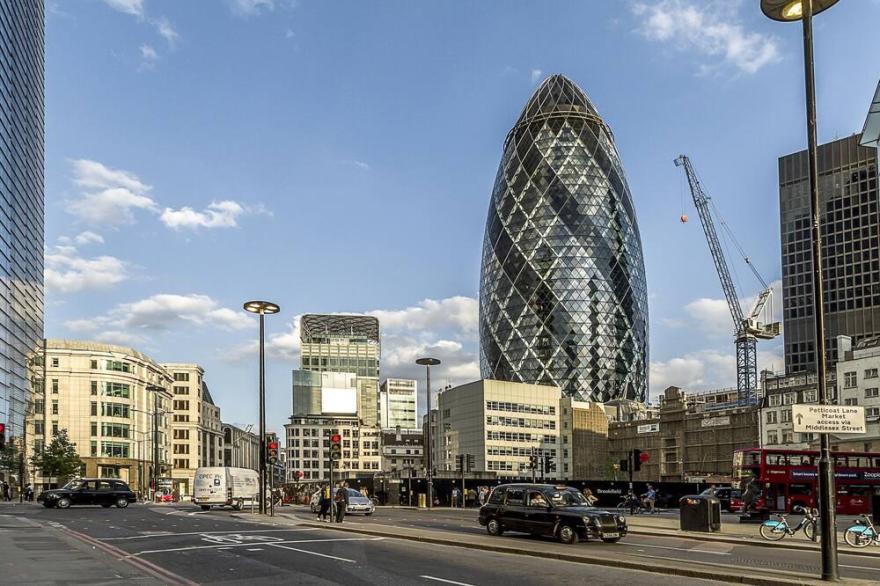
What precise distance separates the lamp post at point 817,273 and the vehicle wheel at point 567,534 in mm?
11037

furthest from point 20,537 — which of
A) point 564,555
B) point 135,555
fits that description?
point 564,555

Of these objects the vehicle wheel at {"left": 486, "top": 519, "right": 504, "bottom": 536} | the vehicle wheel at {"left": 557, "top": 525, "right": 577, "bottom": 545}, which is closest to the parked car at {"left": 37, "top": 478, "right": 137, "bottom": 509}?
the vehicle wheel at {"left": 486, "top": 519, "right": 504, "bottom": 536}

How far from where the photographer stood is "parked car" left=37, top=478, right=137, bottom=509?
52938mm

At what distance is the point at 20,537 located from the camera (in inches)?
1113

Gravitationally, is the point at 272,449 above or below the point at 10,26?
below

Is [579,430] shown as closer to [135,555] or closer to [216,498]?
[216,498]

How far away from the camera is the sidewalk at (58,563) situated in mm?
16953

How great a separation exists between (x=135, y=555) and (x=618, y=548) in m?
12.1

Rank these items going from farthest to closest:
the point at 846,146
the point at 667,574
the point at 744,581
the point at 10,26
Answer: the point at 846,146
the point at 10,26
the point at 667,574
the point at 744,581

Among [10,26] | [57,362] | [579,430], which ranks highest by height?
[10,26]

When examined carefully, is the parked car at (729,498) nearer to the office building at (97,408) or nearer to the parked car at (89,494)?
the parked car at (89,494)

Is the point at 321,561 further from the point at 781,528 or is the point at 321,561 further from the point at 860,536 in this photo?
the point at 781,528

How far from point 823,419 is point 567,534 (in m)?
11.8

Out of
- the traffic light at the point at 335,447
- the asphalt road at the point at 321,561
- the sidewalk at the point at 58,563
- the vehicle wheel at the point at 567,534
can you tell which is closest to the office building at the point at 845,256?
the traffic light at the point at 335,447
